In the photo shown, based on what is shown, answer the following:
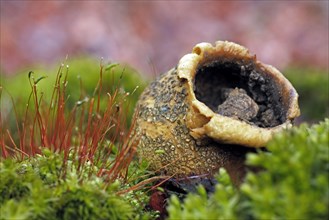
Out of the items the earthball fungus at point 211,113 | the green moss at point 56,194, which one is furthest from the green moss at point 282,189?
the earthball fungus at point 211,113

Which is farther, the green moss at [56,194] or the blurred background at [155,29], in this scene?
the blurred background at [155,29]

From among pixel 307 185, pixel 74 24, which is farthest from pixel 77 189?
pixel 74 24

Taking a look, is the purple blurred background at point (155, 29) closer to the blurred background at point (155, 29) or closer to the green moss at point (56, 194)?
the blurred background at point (155, 29)

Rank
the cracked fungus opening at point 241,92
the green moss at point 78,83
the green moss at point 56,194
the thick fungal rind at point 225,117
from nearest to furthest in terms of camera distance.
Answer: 1. the green moss at point 56,194
2. the thick fungal rind at point 225,117
3. the cracked fungus opening at point 241,92
4. the green moss at point 78,83

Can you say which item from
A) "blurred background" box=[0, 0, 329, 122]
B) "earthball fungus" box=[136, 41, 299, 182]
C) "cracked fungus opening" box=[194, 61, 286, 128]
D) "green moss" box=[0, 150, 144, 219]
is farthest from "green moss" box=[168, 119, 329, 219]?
"blurred background" box=[0, 0, 329, 122]

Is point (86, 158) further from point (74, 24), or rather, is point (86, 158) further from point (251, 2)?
point (251, 2)

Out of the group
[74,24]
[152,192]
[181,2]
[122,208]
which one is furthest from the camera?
[181,2]

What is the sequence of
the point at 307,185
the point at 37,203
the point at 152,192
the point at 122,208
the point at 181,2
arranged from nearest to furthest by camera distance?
1. the point at 307,185
2. the point at 37,203
3. the point at 122,208
4. the point at 152,192
5. the point at 181,2

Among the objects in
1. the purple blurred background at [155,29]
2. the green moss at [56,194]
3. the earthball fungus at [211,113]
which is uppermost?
the purple blurred background at [155,29]
